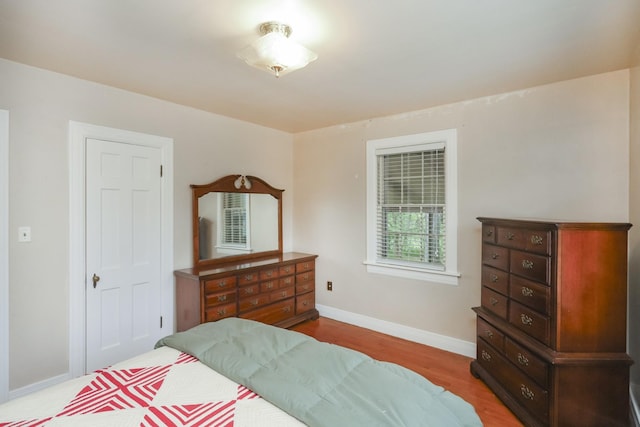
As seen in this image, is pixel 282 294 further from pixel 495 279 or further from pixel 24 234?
pixel 24 234

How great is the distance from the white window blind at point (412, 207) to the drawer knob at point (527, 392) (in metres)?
1.28

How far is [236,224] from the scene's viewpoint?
363 cm

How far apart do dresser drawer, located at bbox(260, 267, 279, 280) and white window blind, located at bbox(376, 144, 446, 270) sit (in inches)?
46.5

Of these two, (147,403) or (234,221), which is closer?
(147,403)

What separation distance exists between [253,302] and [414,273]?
1714 millimetres

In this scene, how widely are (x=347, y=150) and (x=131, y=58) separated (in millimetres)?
2372

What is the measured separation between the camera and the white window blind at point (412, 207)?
3232 millimetres

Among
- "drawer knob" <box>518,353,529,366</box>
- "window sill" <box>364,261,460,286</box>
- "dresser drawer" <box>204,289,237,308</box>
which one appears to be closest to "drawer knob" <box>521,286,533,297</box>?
"drawer knob" <box>518,353,529,366</box>

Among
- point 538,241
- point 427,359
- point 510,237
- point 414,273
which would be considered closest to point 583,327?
point 538,241

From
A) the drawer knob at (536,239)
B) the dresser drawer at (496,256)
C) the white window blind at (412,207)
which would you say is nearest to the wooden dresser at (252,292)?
the white window blind at (412,207)

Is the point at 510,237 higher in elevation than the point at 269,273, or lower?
higher

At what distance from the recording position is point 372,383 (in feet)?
4.48

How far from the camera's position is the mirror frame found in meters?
3.27

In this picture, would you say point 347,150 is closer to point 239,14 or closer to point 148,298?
point 239,14
